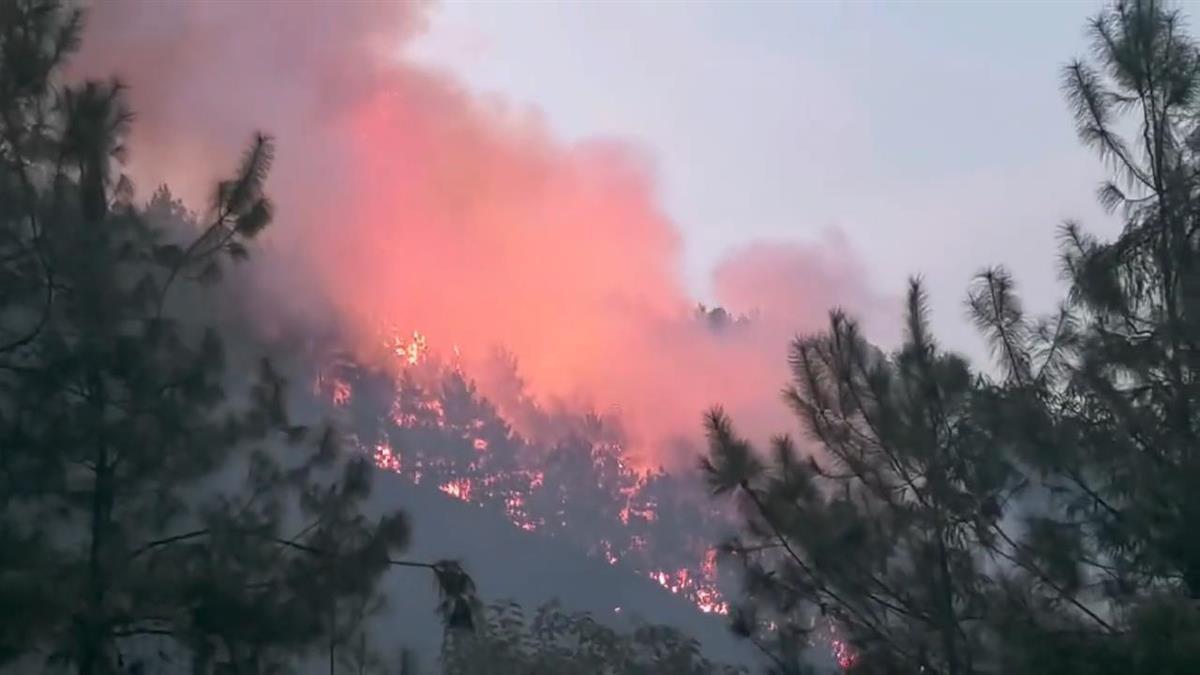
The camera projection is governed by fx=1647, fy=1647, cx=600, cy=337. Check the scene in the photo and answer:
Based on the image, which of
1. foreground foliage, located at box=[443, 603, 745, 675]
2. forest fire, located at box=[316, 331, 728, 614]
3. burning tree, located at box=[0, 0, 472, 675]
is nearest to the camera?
burning tree, located at box=[0, 0, 472, 675]

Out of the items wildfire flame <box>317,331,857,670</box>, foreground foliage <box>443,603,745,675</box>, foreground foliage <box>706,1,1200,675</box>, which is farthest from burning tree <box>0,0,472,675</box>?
wildfire flame <box>317,331,857,670</box>

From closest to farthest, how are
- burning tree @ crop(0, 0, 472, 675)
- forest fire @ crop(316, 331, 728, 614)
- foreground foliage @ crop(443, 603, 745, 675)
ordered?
burning tree @ crop(0, 0, 472, 675) < foreground foliage @ crop(443, 603, 745, 675) < forest fire @ crop(316, 331, 728, 614)

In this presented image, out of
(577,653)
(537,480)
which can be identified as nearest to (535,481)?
(537,480)

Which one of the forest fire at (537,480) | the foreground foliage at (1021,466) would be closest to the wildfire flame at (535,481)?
the forest fire at (537,480)

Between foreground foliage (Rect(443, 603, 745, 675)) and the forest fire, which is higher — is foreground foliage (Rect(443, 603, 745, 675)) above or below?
below

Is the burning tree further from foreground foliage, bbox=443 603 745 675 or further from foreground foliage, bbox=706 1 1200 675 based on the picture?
foreground foliage, bbox=443 603 745 675

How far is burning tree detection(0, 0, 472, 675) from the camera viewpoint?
423 inches

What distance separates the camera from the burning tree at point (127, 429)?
10.8 m

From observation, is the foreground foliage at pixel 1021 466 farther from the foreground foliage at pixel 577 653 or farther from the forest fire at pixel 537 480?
the forest fire at pixel 537 480

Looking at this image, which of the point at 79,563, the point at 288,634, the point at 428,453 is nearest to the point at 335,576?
the point at 288,634

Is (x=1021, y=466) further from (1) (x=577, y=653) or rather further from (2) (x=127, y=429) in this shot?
(1) (x=577, y=653)

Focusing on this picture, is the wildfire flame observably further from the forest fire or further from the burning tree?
the burning tree

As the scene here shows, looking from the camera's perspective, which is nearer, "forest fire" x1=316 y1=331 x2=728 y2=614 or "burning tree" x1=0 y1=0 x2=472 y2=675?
"burning tree" x1=0 y1=0 x2=472 y2=675

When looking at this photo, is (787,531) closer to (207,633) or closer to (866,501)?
(866,501)
